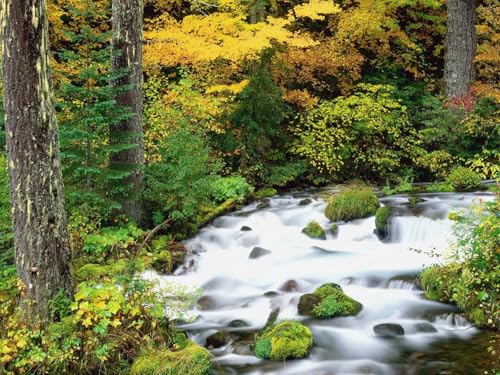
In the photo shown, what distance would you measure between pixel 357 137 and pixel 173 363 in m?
10.9

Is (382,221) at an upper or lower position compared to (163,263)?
upper

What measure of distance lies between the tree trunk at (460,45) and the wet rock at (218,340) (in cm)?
1199

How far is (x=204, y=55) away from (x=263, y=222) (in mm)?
4023

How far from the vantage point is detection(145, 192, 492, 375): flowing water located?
634cm

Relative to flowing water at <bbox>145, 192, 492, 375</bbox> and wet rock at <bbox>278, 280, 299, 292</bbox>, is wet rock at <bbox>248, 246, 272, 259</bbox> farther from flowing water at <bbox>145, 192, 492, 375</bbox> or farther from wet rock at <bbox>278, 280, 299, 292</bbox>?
wet rock at <bbox>278, 280, 299, 292</bbox>

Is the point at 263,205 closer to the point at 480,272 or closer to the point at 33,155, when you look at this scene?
the point at 480,272

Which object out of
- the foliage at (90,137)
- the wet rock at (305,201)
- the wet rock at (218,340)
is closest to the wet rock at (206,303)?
the wet rock at (218,340)

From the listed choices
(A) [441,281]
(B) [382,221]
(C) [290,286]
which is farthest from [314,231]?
(A) [441,281]

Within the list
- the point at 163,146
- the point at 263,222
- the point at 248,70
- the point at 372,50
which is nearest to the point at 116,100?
the point at 163,146

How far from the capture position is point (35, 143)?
5.41 metres

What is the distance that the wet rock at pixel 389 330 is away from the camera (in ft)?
22.7

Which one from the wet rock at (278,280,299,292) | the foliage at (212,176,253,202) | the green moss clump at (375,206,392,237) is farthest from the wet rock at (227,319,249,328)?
the foliage at (212,176,253,202)

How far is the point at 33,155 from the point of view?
17.8 feet

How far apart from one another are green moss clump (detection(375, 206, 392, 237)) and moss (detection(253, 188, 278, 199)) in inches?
139
